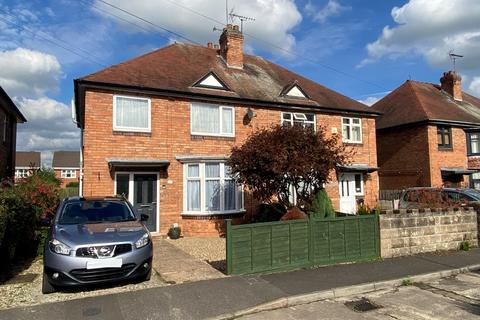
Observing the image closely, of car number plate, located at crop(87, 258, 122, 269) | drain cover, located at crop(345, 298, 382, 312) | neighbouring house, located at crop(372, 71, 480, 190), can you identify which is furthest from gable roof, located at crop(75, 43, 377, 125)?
drain cover, located at crop(345, 298, 382, 312)

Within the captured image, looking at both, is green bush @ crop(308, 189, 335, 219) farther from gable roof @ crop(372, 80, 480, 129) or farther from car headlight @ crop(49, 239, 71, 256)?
gable roof @ crop(372, 80, 480, 129)

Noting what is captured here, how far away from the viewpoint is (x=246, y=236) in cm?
806

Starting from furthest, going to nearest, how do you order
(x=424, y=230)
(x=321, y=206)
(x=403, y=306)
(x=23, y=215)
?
(x=321, y=206), (x=424, y=230), (x=23, y=215), (x=403, y=306)

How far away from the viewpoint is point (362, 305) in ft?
21.1

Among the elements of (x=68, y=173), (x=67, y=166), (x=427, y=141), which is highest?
(x=67, y=166)

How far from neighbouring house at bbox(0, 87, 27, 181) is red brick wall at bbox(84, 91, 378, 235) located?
21.0ft

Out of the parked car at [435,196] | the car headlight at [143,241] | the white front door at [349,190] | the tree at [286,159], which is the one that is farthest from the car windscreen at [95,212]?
the white front door at [349,190]

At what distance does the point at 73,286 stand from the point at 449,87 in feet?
91.4

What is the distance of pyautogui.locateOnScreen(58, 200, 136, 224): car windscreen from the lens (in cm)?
763

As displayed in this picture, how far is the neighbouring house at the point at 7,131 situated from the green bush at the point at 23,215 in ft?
25.4

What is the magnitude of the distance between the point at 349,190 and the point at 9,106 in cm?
1689

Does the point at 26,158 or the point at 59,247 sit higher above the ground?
the point at 26,158

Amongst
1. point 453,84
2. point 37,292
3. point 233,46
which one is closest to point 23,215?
point 37,292

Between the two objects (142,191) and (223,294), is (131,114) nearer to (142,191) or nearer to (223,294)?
(142,191)
